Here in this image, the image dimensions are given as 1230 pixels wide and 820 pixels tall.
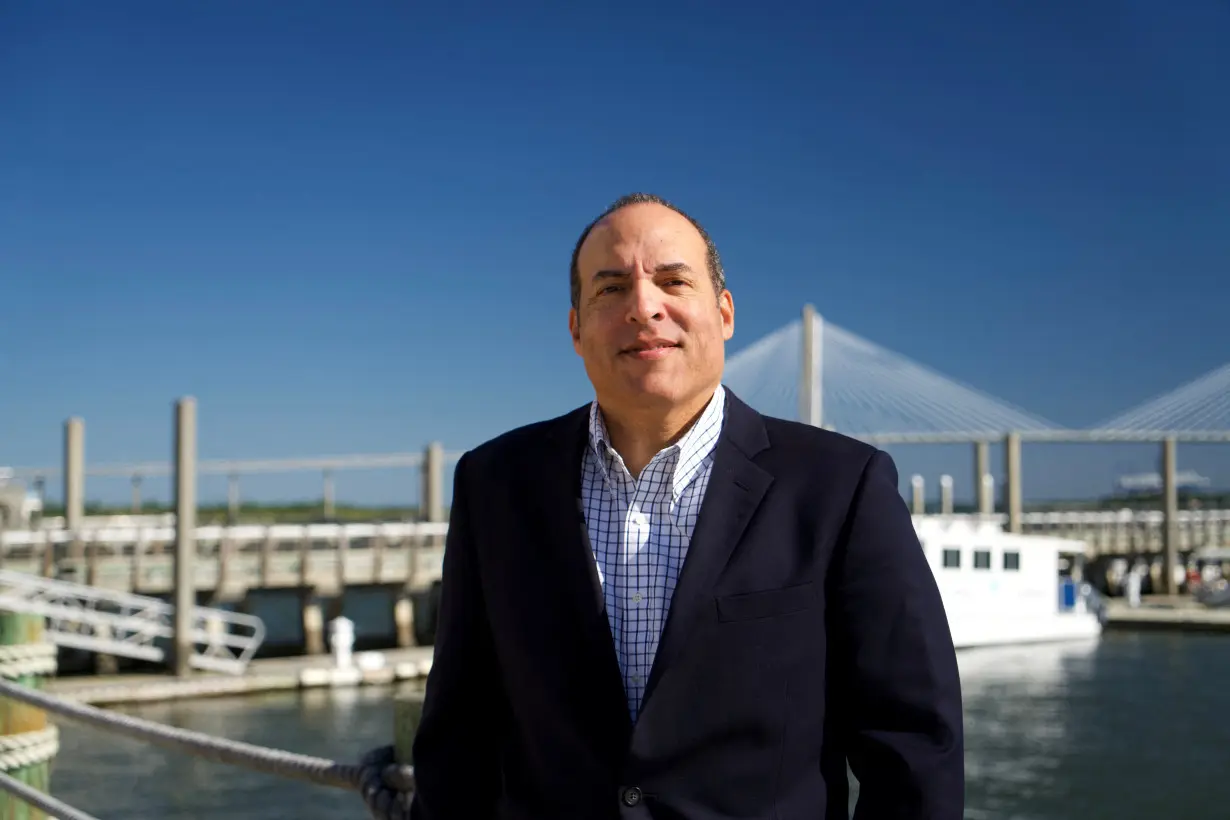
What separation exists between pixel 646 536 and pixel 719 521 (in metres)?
0.12

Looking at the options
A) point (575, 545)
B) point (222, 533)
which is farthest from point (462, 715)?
point (222, 533)

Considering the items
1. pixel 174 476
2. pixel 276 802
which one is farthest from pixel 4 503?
pixel 276 802

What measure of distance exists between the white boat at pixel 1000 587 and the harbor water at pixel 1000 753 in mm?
6549

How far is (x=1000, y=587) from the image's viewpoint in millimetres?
35844

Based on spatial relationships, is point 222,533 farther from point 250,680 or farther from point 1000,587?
point 1000,587

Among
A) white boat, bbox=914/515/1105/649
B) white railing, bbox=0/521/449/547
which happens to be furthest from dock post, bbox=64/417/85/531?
white boat, bbox=914/515/1105/649

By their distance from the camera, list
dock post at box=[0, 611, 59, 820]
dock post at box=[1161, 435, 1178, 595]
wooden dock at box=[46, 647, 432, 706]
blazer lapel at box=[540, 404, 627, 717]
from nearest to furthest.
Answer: blazer lapel at box=[540, 404, 627, 717], dock post at box=[0, 611, 59, 820], wooden dock at box=[46, 647, 432, 706], dock post at box=[1161, 435, 1178, 595]

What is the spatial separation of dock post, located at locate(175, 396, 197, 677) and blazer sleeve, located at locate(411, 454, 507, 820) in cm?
2085

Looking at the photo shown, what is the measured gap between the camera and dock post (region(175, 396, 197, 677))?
21656 mm

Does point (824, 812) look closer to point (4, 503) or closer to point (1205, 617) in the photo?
point (4, 503)

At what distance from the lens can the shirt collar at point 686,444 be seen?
183 cm

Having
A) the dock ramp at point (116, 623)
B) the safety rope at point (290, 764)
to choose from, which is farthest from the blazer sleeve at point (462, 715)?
the dock ramp at point (116, 623)

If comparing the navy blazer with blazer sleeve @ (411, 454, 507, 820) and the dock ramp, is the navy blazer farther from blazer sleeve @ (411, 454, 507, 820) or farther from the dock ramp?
the dock ramp

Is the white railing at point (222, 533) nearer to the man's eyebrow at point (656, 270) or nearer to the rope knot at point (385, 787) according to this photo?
the rope knot at point (385, 787)
